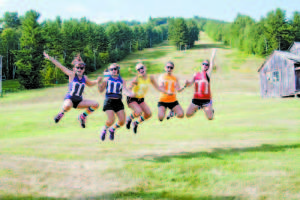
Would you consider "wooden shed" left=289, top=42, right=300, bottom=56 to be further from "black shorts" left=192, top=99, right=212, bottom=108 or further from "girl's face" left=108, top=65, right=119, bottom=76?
"girl's face" left=108, top=65, right=119, bottom=76

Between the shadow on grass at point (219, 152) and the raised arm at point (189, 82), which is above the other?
the raised arm at point (189, 82)

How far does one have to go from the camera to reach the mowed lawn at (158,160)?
56.0ft

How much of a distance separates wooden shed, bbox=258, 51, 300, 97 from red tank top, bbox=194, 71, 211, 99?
144ft

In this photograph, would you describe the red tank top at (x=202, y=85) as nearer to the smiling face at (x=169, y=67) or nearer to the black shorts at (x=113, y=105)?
the smiling face at (x=169, y=67)

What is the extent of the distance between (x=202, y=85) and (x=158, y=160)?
14590 mm

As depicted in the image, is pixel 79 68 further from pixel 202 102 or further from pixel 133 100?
pixel 202 102

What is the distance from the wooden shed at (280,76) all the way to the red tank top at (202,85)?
44.0m

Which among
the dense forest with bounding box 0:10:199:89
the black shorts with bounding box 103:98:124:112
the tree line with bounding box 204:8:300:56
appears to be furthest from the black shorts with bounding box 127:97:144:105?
the tree line with bounding box 204:8:300:56

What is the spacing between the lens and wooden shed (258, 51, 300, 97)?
49.1 m

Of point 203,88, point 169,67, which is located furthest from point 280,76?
point 169,67

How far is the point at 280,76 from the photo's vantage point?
2018 inches

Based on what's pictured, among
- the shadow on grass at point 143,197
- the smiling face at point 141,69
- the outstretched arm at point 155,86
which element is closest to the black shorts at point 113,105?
the smiling face at point 141,69

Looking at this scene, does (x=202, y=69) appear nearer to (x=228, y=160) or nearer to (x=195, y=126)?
(x=228, y=160)

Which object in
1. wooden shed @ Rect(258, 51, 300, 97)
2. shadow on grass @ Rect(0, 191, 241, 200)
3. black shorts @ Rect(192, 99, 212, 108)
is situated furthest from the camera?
wooden shed @ Rect(258, 51, 300, 97)
